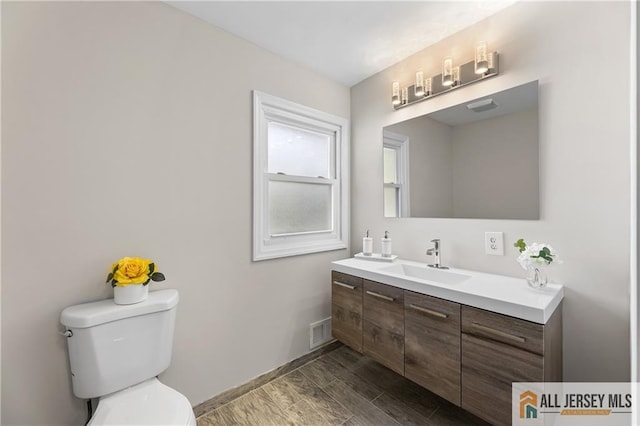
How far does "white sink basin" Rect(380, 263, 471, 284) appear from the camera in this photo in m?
1.62

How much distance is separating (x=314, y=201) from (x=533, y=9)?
184 centimetres

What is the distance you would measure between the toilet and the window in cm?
76

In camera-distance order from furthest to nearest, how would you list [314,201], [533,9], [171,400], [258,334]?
[314,201], [258,334], [533,9], [171,400]

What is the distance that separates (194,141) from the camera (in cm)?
159

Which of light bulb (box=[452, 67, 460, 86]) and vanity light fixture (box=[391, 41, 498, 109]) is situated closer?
vanity light fixture (box=[391, 41, 498, 109])

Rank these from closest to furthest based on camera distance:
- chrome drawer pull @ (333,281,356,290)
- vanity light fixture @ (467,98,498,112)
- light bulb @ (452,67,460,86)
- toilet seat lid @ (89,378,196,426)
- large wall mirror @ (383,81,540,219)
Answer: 1. toilet seat lid @ (89,378,196,426)
2. large wall mirror @ (383,81,540,219)
3. vanity light fixture @ (467,98,498,112)
4. light bulb @ (452,67,460,86)
5. chrome drawer pull @ (333,281,356,290)

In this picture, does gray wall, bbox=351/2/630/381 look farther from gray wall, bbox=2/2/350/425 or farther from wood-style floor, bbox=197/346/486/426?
gray wall, bbox=2/2/350/425

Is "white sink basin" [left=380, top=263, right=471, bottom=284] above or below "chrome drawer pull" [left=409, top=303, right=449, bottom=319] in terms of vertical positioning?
above

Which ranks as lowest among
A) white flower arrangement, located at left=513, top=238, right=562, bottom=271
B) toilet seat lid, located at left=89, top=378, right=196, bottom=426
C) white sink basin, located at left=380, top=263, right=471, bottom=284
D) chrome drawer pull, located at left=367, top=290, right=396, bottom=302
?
toilet seat lid, located at left=89, top=378, right=196, bottom=426

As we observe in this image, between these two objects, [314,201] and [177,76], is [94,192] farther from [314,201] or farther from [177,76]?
[314,201]

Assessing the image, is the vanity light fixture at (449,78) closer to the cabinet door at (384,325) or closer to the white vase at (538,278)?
the white vase at (538,278)

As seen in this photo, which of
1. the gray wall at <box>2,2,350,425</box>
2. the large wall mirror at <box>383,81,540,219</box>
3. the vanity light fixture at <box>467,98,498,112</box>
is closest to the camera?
the gray wall at <box>2,2,350,425</box>

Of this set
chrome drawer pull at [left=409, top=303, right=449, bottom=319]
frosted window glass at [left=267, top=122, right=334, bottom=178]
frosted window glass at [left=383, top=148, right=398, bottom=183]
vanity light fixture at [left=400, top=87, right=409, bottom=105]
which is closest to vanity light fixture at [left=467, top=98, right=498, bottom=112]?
vanity light fixture at [left=400, top=87, right=409, bottom=105]

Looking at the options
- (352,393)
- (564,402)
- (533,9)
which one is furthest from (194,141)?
(564,402)
